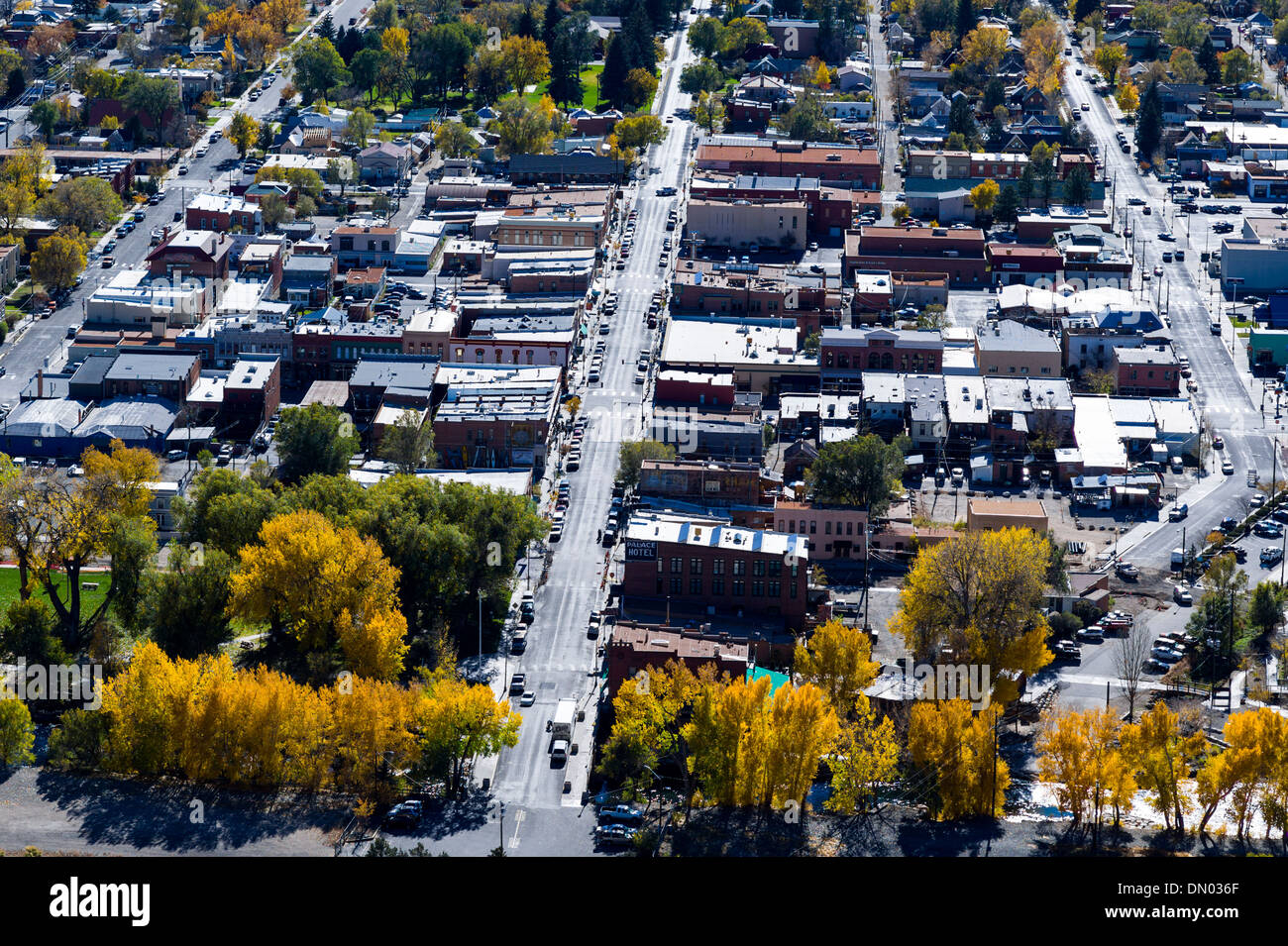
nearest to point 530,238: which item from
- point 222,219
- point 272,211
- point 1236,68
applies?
point 272,211

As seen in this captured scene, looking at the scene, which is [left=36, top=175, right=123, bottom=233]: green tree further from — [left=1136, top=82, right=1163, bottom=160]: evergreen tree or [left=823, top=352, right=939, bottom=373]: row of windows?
[left=1136, top=82, right=1163, bottom=160]: evergreen tree

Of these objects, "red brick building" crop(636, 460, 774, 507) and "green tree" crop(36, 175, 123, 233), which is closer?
"red brick building" crop(636, 460, 774, 507)

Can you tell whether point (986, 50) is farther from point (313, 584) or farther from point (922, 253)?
point (313, 584)

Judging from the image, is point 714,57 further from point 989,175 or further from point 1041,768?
point 1041,768

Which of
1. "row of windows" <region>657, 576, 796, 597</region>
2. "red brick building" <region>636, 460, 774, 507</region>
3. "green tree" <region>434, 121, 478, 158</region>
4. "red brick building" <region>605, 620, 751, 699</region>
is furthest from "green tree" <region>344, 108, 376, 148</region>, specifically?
"red brick building" <region>605, 620, 751, 699</region>

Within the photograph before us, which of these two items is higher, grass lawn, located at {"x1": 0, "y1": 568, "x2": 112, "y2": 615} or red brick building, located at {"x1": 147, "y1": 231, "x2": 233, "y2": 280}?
red brick building, located at {"x1": 147, "y1": 231, "x2": 233, "y2": 280}

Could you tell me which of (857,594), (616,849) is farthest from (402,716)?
(857,594)

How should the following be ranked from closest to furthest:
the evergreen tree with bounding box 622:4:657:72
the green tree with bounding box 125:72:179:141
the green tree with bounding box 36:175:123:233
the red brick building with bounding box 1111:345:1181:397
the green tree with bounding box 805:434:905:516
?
1. the green tree with bounding box 805:434:905:516
2. the red brick building with bounding box 1111:345:1181:397
3. the green tree with bounding box 36:175:123:233
4. the green tree with bounding box 125:72:179:141
5. the evergreen tree with bounding box 622:4:657:72
